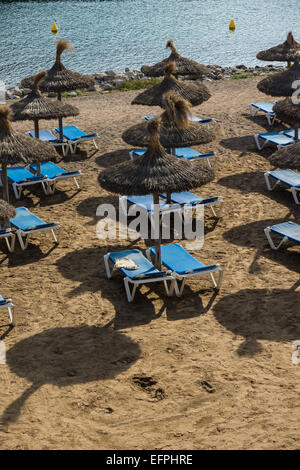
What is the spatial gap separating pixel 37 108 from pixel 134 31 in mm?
27725

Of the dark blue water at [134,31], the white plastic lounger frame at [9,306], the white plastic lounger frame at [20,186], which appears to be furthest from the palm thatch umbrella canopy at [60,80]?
the dark blue water at [134,31]

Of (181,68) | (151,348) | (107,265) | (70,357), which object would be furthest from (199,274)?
(181,68)

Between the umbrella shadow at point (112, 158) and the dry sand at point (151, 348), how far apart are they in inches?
106

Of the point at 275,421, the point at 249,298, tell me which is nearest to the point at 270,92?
the point at 249,298

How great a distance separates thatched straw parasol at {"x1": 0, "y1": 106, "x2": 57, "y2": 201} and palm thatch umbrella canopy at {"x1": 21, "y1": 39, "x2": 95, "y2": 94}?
550 cm

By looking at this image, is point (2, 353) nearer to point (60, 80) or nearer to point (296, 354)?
point (296, 354)

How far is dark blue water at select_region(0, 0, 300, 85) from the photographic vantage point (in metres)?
34.3

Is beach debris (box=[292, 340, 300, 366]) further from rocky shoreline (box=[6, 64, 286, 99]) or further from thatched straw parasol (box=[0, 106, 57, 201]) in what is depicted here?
rocky shoreline (box=[6, 64, 286, 99])

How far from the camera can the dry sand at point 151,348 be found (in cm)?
777

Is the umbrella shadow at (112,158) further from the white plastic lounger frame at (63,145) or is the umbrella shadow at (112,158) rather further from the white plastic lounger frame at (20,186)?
the white plastic lounger frame at (20,186)

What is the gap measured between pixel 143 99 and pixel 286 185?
393 centimetres

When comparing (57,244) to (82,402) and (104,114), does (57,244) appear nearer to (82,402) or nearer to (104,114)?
(82,402)

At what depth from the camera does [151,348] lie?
9398 millimetres

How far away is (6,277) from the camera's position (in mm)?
11422
